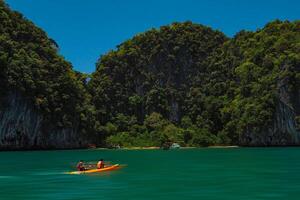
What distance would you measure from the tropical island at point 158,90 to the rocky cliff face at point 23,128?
173 mm

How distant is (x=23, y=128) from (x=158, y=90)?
44.3 metres

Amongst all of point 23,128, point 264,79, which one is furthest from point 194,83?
point 23,128

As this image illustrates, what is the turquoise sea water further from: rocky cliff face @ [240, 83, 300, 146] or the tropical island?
rocky cliff face @ [240, 83, 300, 146]

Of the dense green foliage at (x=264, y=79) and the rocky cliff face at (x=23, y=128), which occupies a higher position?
the dense green foliage at (x=264, y=79)

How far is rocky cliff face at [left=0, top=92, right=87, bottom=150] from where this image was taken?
91500 mm

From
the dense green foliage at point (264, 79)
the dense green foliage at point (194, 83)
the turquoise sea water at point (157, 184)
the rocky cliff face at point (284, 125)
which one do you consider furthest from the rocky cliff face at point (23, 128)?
the turquoise sea water at point (157, 184)

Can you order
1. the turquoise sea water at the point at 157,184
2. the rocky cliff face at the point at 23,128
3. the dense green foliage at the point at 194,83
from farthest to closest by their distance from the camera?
the dense green foliage at the point at 194,83 → the rocky cliff face at the point at 23,128 → the turquoise sea water at the point at 157,184

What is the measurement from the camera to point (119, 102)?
13188cm

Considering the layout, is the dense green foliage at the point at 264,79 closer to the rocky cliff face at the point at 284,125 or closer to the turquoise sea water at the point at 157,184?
the rocky cliff face at the point at 284,125

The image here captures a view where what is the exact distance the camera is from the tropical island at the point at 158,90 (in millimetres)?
95562

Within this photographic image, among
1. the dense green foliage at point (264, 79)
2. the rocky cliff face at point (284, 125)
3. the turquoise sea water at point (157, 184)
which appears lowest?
the turquoise sea water at point (157, 184)

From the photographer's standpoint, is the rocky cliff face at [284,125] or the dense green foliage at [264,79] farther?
the dense green foliage at [264,79]

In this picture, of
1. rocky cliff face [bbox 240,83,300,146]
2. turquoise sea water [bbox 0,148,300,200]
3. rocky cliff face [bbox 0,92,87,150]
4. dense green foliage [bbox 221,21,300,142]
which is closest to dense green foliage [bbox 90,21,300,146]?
dense green foliage [bbox 221,21,300,142]

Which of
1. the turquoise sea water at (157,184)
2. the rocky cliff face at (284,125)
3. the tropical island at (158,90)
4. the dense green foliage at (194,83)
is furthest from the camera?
the dense green foliage at (194,83)
